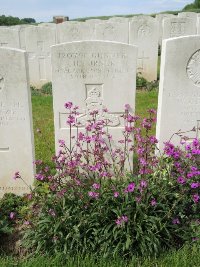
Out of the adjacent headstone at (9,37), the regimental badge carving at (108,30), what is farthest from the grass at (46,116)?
the regimental badge carving at (108,30)

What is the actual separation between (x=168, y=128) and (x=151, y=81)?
699 cm

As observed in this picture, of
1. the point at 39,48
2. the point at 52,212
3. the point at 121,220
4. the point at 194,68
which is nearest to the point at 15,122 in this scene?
the point at 52,212

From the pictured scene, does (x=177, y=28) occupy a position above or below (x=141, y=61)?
above

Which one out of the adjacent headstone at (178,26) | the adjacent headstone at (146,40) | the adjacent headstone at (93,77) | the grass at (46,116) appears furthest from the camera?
the adjacent headstone at (178,26)

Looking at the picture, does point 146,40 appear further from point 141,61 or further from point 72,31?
point 72,31

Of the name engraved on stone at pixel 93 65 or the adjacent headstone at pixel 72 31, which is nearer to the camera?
the name engraved on stone at pixel 93 65

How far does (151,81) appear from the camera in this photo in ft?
36.8

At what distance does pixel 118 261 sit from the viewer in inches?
118

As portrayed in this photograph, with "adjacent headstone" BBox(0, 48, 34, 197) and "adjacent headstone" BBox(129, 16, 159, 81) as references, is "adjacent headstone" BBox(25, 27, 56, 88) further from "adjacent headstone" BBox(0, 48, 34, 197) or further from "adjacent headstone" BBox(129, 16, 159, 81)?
"adjacent headstone" BBox(0, 48, 34, 197)

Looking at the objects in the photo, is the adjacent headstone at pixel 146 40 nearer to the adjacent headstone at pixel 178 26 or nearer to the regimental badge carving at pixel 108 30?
the regimental badge carving at pixel 108 30

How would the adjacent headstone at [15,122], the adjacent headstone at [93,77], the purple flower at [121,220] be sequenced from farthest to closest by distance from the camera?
the adjacent headstone at [93,77], the adjacent headstone at [15,122], the purple flower at [121,220]

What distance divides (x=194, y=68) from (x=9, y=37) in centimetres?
848

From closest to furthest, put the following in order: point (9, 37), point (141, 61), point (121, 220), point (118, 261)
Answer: point (121, 220) < point (118, 261) < point (141, 61) < point (9, 37)

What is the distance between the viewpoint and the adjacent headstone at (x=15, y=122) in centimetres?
396
